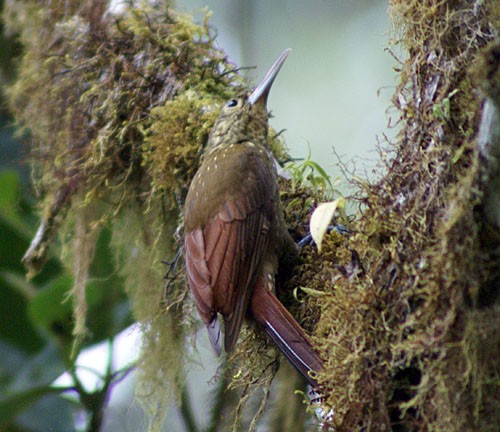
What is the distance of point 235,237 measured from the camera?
2.34 meters

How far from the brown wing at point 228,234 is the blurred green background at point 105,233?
0.32 meters

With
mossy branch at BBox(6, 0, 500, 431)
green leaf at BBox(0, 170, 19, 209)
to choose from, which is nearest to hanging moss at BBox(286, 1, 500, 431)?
mossy branch at BBox(6, 0, 500, 431)

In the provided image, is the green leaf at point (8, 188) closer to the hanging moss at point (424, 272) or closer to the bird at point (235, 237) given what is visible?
the bird at point (235, 237)

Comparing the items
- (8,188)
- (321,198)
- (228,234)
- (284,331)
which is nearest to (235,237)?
(228,234)

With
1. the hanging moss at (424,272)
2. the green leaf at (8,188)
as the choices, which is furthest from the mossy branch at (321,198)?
the green leaf at (8,188)

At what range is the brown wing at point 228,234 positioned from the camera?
219 cm

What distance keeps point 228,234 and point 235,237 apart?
0.08ft

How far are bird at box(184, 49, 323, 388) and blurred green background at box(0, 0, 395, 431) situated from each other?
31cm

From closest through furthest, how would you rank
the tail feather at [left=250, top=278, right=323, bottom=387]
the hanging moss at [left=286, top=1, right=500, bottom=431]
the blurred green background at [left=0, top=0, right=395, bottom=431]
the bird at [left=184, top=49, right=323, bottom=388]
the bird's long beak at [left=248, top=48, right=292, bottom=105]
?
the hanging moss at [left=286, top=1, right=500, bottom=431] → the tail feather at [left=250, top=278, right=323, bottom=387] → the bird at [left=184, top=49, right=323, bottom=388] → the bird's long beak at [left=248, top=48, right=292, bottom=105] → the blurred green background at [left=0, top=0, right=395, bottom=431]

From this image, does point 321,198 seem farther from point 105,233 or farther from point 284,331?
point 105,233

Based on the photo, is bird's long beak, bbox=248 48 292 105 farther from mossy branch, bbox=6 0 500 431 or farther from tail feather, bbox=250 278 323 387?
tail feather, bbox=250 278 323 387

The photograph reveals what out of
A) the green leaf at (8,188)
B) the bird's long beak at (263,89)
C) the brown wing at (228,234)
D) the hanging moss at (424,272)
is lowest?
the hanging moss at (424,272)

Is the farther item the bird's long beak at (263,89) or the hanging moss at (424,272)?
the bird's long beak at (263,89)

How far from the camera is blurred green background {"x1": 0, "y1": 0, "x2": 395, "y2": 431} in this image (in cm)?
309
